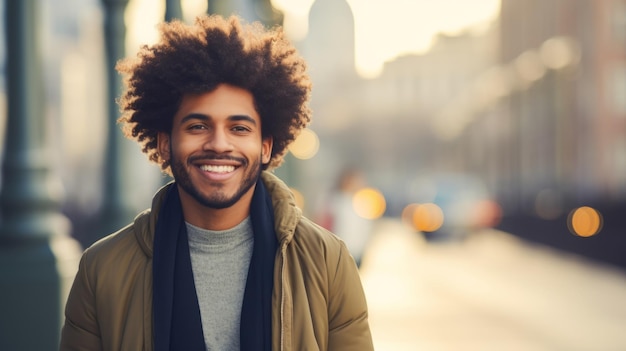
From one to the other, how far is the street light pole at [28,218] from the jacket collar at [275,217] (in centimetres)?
410

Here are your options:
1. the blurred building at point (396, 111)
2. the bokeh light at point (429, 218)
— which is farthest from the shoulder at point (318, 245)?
the blurred building at point (396, 111)

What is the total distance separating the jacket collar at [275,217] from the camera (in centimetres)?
326

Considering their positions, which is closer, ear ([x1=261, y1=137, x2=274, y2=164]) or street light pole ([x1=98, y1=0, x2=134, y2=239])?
ear ([x1=261, y1=137, x2=274, y2=164])

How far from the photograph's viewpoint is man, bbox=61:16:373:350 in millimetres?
3176

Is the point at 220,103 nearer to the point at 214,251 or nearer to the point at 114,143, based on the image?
the point at 214,251

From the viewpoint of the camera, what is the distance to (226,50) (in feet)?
10.9

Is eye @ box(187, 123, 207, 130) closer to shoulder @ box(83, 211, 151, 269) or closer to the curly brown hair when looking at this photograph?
the curly brown hair

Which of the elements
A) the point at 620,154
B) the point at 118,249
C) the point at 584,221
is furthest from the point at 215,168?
the point at 620,154

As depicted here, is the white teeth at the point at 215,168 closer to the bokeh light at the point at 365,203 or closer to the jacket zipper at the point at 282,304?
the jacket zipper at the point at 282,304

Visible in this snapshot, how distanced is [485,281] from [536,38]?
54.2m

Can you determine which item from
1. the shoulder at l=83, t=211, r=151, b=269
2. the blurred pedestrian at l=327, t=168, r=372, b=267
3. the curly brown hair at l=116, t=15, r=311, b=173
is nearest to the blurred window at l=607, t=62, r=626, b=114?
the blurred pedestrian at l=327, t=168, r=372, b=267

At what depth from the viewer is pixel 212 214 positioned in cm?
334

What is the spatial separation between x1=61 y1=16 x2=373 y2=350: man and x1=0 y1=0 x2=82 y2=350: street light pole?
409 cm

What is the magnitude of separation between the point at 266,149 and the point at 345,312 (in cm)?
63
